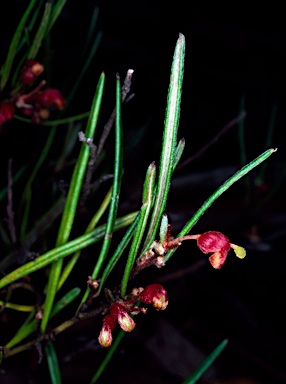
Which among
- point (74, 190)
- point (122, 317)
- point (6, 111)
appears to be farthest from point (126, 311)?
point (6, 111)

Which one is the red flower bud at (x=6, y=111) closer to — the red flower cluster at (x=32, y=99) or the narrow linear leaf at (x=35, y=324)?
the red flower cluster at (x=32, y=99)

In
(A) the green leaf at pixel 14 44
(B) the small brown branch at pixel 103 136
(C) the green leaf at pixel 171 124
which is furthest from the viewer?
(A) the green leaf at pixel 14 44

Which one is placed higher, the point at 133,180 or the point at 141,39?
the point at 141,39

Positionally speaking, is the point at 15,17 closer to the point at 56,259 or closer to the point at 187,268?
the point at 187,268

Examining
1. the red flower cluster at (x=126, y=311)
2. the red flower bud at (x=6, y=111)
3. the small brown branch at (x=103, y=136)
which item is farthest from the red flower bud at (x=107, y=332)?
the red flower bud at (x=6, y=111)

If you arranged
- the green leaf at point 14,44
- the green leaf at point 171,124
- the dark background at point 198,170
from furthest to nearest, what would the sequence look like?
the dark background at point 198,170 < the green leaf at point 14,44 < the green leaf at point 171,124

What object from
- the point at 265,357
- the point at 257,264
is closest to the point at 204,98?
the point at 257,264
